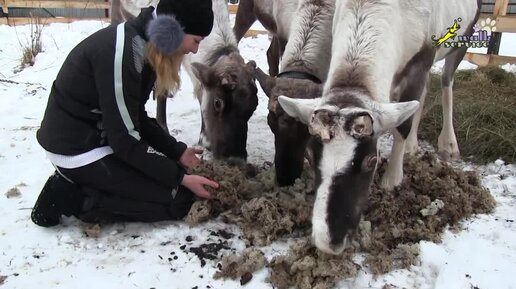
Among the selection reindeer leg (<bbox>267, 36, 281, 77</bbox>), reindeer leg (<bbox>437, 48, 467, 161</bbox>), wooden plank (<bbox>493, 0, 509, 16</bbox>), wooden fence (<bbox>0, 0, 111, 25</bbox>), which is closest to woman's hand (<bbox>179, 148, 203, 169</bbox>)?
reindeer leg (<bbox>437, 48, 467, 161</bbox>)

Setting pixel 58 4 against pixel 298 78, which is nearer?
pixel 298 78

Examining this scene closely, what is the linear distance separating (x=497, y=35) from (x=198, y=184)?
7.68m

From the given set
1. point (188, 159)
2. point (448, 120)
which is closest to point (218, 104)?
point (188, 159)

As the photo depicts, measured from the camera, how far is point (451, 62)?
502cm

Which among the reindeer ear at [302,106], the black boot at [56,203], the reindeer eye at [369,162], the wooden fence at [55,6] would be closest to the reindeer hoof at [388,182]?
the reindeer eye at [369,162]

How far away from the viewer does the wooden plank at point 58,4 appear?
39.5 feet

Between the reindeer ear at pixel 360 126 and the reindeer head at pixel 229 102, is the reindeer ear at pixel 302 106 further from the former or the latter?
the reindeer head at pixel 229 102

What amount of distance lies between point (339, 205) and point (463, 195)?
4.13ft

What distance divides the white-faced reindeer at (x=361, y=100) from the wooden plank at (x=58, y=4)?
10.7m

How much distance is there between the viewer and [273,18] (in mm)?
5246

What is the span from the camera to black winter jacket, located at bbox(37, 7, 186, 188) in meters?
2.80

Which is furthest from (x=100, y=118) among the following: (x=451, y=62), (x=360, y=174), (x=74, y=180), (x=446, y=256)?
(x=451, y=62)

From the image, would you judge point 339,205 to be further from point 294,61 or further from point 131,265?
point 294,61

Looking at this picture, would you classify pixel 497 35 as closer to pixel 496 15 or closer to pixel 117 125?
pixel 496 15
